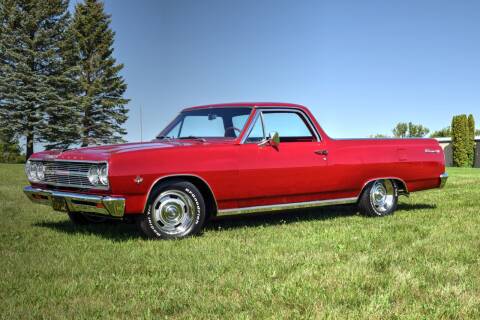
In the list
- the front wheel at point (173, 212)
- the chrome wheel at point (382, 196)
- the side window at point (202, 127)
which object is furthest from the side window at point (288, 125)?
the front wheel at point (173, 212)

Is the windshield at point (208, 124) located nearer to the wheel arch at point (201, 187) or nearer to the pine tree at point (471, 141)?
the wheel arch at point (201, 187)

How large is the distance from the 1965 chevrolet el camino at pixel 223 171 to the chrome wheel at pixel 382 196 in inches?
0.6

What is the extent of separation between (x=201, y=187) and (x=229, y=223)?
129cm

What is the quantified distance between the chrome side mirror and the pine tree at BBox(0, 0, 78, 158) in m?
35.7

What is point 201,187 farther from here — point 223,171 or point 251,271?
point 251,271

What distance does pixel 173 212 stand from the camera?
6.81 metres

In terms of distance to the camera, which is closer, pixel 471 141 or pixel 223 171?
pixel 223 171

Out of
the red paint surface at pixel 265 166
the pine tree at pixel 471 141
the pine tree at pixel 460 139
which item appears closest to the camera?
the red paint surface at pixel 265 166

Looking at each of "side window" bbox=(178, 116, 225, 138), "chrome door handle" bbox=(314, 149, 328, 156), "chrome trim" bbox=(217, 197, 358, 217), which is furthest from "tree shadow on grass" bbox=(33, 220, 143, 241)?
"chrome door handle" bbox=(314, 149, 328, 156)

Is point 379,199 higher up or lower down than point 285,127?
lower down

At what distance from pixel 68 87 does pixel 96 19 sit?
8.42 m

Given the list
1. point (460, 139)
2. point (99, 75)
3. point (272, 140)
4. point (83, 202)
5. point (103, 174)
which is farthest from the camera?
point (99, 75)

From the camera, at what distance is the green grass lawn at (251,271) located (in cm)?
396

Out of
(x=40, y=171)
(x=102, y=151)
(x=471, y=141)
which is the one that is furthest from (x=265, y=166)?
(x=471, y=141)
